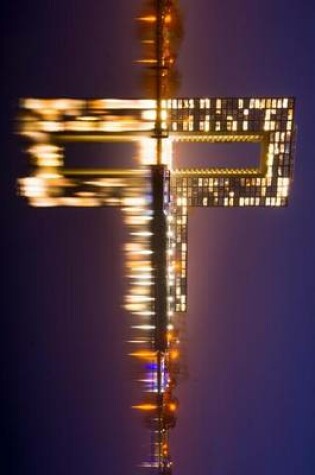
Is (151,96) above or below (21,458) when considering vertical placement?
above

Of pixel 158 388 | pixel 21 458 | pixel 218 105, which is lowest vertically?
pixel 21 458

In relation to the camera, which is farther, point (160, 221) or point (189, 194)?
point (189, 194)

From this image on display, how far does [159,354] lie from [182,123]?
2911 mm

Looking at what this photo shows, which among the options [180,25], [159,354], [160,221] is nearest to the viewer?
[160,221]

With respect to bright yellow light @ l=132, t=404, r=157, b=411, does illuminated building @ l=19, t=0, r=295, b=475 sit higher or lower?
higher

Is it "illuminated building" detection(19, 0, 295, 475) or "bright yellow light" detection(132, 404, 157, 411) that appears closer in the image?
"illuminated building" detection(19, 0, 295, 475)

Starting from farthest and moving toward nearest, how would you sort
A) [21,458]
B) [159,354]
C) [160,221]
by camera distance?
[21,458]
[159,354]
[160,221]

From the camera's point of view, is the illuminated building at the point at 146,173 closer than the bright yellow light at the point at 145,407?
Yes

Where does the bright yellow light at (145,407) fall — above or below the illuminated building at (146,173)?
below

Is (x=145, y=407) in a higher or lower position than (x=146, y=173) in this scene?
lower

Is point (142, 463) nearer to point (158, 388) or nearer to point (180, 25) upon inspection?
point (158, 388)

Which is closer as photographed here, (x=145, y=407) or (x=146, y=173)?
(x=146, y=173)

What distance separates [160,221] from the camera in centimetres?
497

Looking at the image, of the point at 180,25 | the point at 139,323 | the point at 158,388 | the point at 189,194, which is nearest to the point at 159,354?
the point at 158,388
